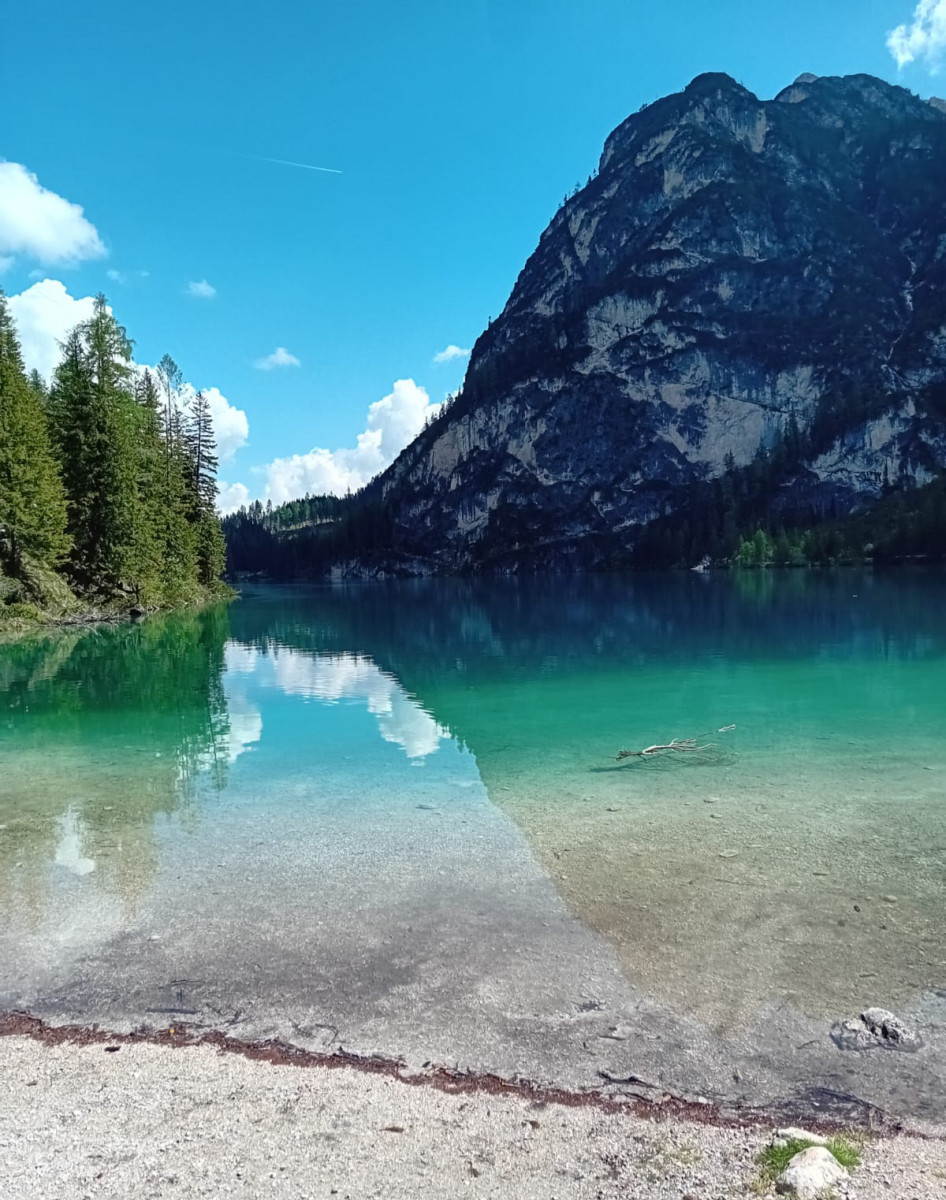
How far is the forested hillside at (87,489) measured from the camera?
42.3 metres

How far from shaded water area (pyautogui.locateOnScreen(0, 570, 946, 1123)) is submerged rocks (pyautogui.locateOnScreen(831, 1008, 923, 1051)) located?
116mm

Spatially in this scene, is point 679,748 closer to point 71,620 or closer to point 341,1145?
point 341,1145

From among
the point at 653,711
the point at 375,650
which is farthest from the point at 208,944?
the point at 375,650

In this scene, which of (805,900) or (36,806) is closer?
(805,900)

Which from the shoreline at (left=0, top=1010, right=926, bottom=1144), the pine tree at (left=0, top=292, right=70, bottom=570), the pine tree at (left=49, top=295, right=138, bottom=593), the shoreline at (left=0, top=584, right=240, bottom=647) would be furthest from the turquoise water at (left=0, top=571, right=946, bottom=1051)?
the pine tree at (left=49, top=295, right=138, bottom=593)

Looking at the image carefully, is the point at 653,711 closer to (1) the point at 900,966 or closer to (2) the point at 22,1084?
(1) the point at 900,966

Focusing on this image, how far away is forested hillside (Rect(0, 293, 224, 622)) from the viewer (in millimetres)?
42344

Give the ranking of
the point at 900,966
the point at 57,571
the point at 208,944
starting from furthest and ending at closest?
the point at 57,571 → the point at 208,944 → the point at 900,966

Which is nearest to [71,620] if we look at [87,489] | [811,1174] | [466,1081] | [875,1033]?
[87,489]

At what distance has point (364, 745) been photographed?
1722 centimetres

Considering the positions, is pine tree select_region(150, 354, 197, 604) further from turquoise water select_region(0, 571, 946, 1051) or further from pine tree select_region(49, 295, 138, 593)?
turquoise water select_region(0, 571, 946, 1051)

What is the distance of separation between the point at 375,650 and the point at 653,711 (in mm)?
19806

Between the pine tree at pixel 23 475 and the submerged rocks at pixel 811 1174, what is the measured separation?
150 ft

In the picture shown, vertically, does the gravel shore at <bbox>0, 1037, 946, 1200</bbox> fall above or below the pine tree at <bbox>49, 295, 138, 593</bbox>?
below
